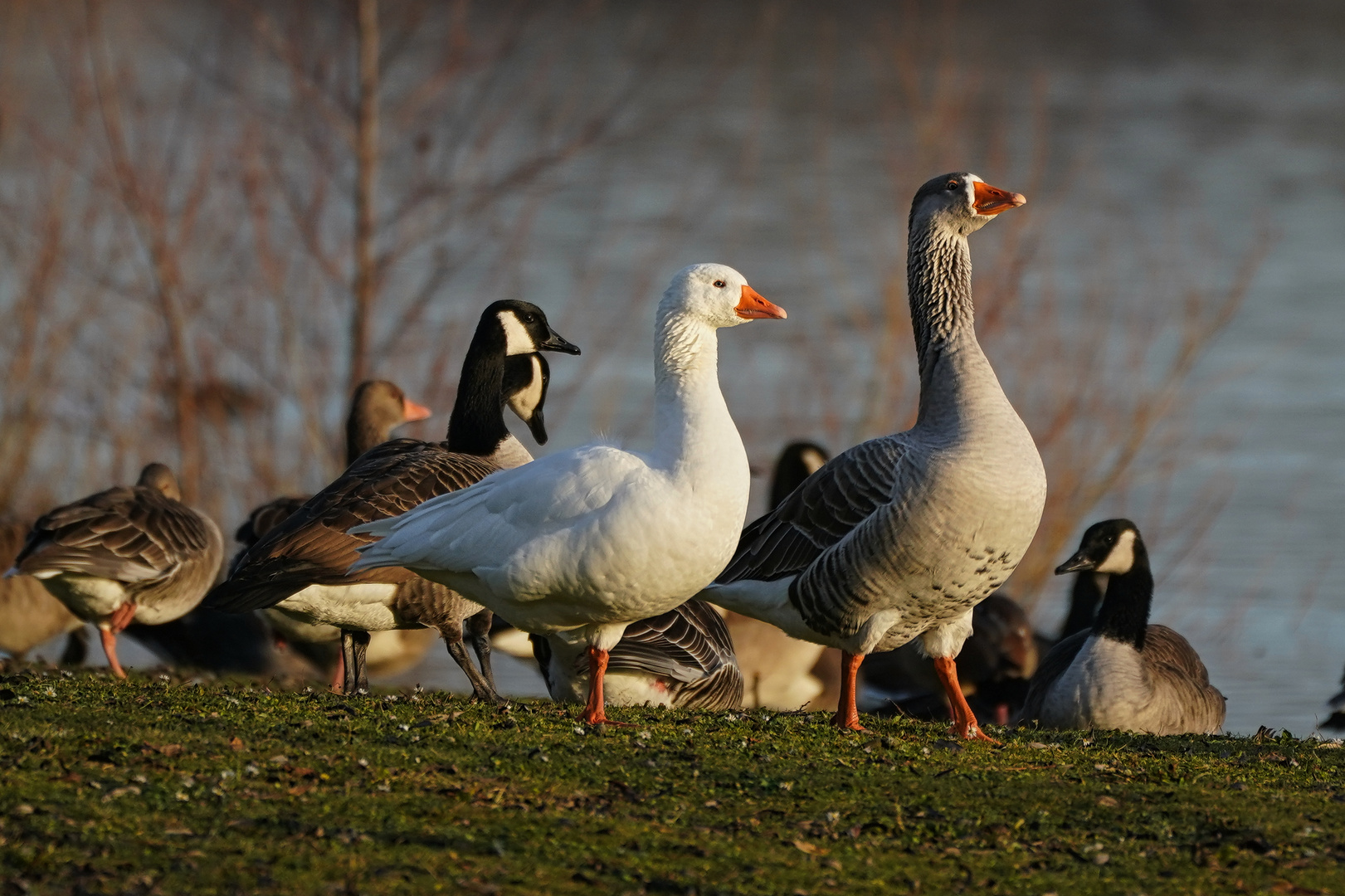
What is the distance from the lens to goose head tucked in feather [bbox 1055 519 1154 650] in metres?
9.88

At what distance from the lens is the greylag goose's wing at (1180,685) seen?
378 inches

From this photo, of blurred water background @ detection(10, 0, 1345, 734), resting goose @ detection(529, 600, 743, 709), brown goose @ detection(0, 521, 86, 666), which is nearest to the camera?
resting goose @ detection(529, 600, 743, 709)

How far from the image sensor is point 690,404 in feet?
23.4

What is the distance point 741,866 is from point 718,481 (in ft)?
7.43

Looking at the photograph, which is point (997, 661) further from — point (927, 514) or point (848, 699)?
point (927, 514)

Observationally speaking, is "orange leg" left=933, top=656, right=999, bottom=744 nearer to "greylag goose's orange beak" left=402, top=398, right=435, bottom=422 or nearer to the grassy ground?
the grassy ground

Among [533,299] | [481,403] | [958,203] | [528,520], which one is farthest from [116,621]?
[533,299]

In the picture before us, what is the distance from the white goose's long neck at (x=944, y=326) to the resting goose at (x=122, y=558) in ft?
16.9

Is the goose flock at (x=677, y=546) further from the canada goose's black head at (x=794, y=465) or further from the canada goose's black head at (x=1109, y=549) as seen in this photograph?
the canada goose's black head at (x=794, y=465)

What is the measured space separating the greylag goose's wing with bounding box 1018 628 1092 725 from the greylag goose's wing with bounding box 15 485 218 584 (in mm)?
5540

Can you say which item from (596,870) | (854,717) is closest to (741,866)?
(596,870)

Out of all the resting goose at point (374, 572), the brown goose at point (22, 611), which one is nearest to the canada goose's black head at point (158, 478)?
the brown goose at point (22, 611)

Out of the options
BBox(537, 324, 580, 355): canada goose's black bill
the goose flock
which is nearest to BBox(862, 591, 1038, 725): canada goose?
the goose flock

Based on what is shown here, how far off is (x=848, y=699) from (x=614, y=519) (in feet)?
5.34
